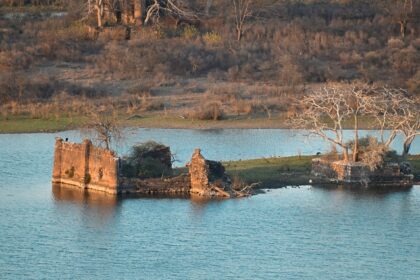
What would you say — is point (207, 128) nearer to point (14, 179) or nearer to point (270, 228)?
point (14, 179)

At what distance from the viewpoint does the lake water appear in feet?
145

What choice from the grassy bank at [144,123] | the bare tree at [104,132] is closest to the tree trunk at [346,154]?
the bare tree at [104,132]

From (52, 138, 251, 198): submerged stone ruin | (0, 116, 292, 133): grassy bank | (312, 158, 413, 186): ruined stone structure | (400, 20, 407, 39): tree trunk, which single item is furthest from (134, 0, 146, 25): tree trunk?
(52, 138, 251, 198): submerged stone ruin

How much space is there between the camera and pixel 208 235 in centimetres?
4838


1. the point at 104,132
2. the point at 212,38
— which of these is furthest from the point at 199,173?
the point at 212,38

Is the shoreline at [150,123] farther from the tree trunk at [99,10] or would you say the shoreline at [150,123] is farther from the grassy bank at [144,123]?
the tree trunk at [99,10]

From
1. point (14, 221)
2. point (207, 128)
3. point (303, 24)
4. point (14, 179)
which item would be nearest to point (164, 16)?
point (303, 24)

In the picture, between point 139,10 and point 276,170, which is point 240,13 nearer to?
point 139,10

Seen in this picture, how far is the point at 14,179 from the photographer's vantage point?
5731 centimetres

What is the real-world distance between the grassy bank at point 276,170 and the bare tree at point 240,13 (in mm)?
31127

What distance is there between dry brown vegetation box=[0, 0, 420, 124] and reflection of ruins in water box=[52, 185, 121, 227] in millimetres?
20158

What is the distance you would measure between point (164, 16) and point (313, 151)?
3222 cm

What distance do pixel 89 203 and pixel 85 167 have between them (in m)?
2.45

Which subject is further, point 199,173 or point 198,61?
point 198,61
